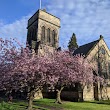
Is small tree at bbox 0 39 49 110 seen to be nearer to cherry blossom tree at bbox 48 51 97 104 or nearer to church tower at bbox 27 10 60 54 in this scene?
cherry blossom tree at bbox 48 51 97 104

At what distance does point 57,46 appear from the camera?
143ft

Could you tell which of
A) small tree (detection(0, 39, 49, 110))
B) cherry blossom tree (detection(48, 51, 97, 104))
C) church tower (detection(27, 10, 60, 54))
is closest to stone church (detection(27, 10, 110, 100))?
church tower (detection(27, 10, 60, 54))

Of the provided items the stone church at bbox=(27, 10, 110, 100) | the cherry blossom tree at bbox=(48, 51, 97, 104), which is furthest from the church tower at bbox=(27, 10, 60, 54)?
the cherry blossom tree at bbox=(48, 51, 97, 104)

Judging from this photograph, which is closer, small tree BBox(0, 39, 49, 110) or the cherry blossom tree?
small tree BBox(0, 39, 49, 110)

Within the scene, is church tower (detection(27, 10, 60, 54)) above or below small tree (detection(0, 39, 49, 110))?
above

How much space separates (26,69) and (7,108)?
6886 millimetres

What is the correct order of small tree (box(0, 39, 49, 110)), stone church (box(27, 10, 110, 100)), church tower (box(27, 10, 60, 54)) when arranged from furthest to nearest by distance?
church tower (box(27, 10, 60, 54))
stone church (box(27, 10, 110, 100))
small tree (box(0, 39, 49, 110))

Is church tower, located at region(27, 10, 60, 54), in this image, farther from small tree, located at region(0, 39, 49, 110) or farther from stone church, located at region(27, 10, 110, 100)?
small tree, located at region(0, 39, 49, 110)

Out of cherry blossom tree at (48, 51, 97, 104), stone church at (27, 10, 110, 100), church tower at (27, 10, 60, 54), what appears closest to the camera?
cherry blossom tree at (48, 51, 97, 104)

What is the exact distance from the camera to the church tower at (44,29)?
40.8 m

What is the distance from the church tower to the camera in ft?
134

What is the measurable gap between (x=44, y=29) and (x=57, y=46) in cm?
523

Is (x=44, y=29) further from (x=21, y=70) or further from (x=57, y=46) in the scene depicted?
(x=21, y=70)

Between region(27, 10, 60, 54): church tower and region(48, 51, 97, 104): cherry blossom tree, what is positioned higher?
region(27, 10, 60, 54): church tower
